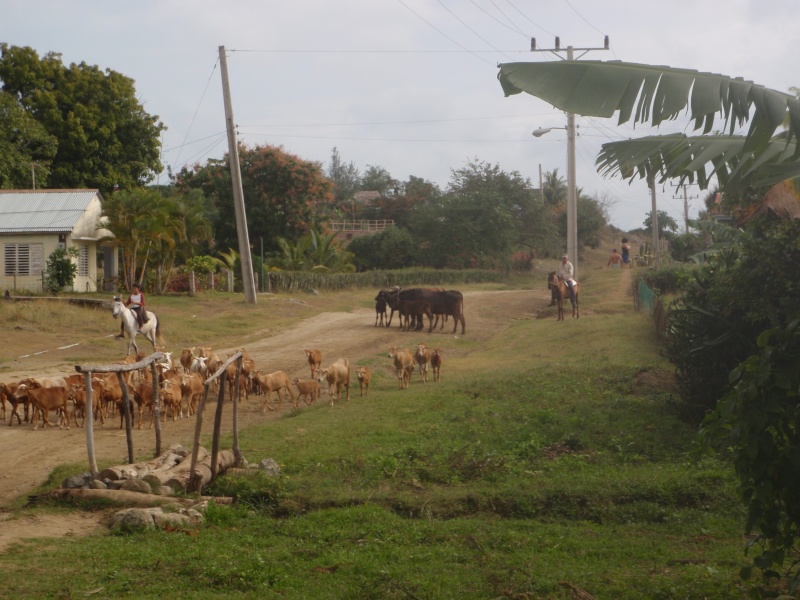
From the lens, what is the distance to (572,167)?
33562mm

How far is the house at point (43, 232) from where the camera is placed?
33.5 m

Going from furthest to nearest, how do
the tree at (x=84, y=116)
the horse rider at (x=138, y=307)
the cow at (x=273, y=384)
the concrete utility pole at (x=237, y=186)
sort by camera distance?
the tree at (x=84, y=116) < the concrete utility pole at (x=237, y=186) < the horse rider at (x=138, y=307) < the cow at (x=273, y=384)

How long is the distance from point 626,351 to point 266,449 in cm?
1032

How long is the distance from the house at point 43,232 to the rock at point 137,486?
25.7m

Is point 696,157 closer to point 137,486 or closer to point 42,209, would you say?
point 137,486

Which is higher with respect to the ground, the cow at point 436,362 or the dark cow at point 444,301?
the dark cow at point 444,301

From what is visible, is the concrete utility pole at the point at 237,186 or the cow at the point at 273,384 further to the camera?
the concrete utility pole at the point at 237,186

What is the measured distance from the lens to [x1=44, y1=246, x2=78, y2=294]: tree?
32.5 meters

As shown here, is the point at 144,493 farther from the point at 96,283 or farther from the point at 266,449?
the point at 96,283

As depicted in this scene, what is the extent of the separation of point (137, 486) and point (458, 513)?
11.6ft

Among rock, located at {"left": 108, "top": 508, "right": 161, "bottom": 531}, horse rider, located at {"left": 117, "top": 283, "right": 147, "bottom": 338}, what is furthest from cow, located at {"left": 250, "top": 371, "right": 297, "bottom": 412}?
horse rider, located at {"left": 117, "top": 283, "right": 147, "bottom": 338}

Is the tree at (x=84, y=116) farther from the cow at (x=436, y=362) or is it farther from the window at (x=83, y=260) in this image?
the cow at (x=436, y=362)

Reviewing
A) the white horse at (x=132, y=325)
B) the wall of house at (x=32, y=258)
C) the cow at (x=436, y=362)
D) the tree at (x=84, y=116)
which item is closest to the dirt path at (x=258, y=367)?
the white horse at (x=132, y=325)

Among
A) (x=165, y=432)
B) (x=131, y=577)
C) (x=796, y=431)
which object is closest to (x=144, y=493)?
(x=131, y=577)
